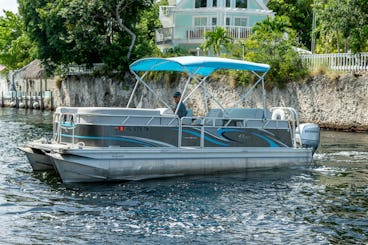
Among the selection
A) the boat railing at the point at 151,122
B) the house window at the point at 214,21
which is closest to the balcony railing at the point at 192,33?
the house window at the point at 214,21

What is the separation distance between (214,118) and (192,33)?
34935 mm

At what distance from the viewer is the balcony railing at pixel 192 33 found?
4928 centimetres

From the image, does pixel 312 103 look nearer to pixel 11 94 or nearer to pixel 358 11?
pixel 358 11

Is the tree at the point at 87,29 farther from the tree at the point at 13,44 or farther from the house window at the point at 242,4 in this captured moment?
the tree at the point at 13,44

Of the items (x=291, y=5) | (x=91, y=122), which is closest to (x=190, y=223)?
(x=91, y=122)

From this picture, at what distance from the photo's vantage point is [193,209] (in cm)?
1349

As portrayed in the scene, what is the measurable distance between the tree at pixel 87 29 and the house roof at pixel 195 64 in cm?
2999

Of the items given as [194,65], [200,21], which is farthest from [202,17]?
[194,65]

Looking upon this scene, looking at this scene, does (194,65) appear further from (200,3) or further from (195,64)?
(200,3)

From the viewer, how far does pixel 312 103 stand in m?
35.1

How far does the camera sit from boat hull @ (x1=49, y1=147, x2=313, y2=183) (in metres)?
15.6

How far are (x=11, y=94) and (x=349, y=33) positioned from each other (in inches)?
1776

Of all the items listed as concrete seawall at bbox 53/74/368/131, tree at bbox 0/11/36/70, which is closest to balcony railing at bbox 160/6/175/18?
concrete seawall at bbox 53/74/368/131

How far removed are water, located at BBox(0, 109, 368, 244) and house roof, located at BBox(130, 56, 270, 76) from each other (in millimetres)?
3000
